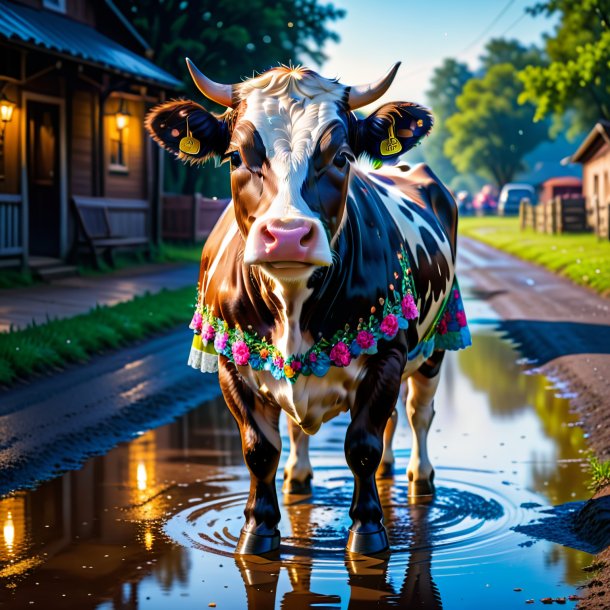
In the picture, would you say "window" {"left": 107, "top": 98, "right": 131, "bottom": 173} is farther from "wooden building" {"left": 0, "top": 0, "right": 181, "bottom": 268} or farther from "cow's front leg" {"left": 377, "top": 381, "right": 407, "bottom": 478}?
"cow's front leg" {"left": 377, "top": 381, "right": 407, "bottom": 478}

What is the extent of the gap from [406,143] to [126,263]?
18957 millimetres

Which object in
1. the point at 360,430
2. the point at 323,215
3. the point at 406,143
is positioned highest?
the point at 406,143

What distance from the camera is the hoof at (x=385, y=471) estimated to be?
25.2 feet

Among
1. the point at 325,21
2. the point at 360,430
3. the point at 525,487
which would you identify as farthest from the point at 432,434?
the point at 325,21

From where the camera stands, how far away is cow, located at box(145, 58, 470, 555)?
5426 millimetres

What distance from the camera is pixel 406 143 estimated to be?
5.98 metres

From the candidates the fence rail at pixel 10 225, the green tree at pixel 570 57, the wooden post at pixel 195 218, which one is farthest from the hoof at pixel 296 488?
the green tree at pixel 570 57

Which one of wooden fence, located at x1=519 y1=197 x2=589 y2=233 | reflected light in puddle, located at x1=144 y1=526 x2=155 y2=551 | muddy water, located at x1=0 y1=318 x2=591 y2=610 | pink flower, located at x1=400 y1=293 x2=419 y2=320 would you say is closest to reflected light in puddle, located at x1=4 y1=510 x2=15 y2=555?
muddy water, located at x1=0 y1=318 x2=591 y2=610

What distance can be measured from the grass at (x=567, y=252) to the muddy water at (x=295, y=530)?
1165cm

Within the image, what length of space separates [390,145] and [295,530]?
2128 mm

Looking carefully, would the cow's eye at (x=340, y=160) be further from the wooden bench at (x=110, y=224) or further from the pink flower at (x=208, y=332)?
the wooden bench at (x=110, y=224)

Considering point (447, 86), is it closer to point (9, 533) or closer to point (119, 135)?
point (119, 135)

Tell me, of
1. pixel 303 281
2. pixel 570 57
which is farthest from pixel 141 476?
pixel 570 57

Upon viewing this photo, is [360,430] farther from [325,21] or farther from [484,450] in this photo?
[325,21]
